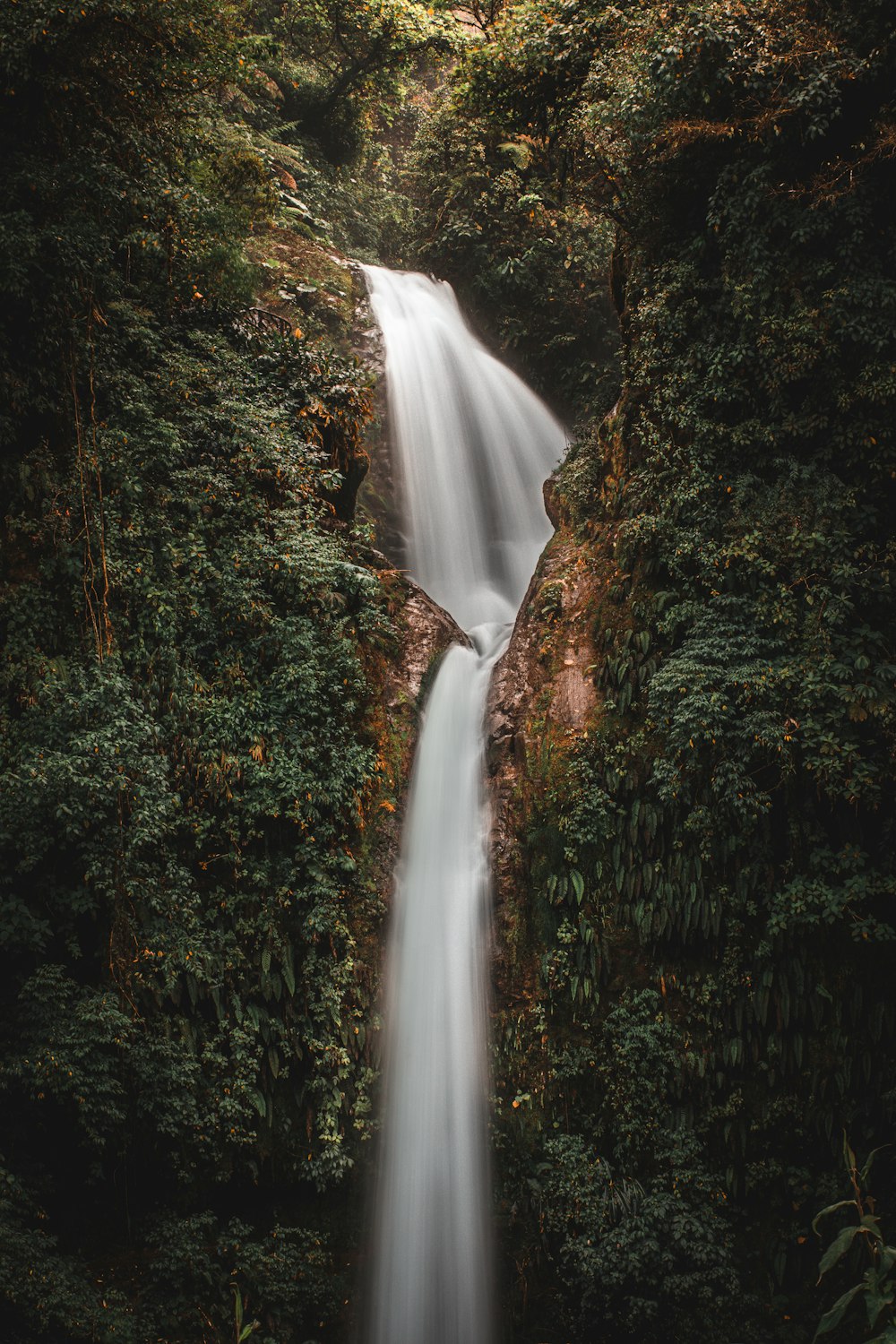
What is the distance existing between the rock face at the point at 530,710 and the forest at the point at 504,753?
0.18ft

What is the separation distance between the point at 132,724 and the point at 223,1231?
166 inches

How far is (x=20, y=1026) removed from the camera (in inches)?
237

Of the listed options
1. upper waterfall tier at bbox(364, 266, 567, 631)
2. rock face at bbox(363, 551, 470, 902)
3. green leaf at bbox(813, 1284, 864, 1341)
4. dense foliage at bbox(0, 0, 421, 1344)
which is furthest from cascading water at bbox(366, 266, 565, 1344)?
green leaf at bbox(813, 1284, 864, 1341)

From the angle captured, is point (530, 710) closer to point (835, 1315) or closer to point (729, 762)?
point (729, 762)

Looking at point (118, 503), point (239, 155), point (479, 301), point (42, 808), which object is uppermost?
point (479, 301)

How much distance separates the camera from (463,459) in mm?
13984

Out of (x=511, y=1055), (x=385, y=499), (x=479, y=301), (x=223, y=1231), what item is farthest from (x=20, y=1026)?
(x=479, y=301)

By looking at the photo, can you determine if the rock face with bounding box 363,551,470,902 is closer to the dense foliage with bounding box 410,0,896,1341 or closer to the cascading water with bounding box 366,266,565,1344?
the cascading water with bounding box 366,266,565,1344

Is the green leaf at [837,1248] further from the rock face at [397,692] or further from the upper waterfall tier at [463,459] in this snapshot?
the upper waterfall tier at [463,459]

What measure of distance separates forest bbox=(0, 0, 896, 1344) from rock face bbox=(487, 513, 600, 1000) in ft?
0.18

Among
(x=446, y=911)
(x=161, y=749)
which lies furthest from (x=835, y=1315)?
(x=161, y=749)

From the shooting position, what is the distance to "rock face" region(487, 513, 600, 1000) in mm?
8086

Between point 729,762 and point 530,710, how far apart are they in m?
2.41

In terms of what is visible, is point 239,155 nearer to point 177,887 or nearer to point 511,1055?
point 177,887
